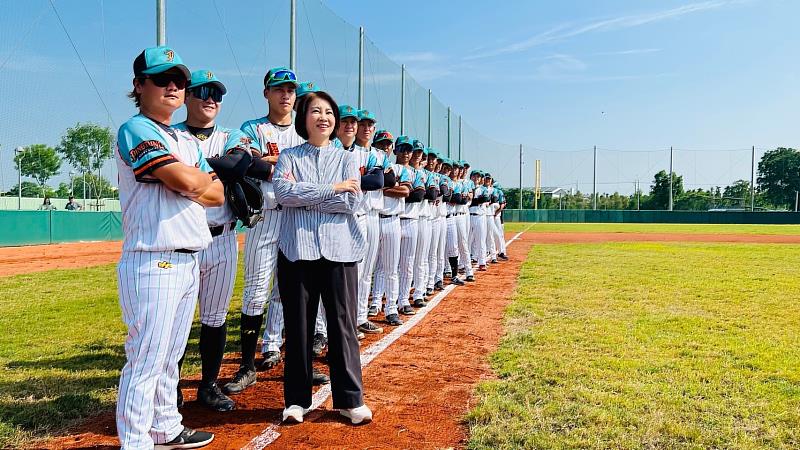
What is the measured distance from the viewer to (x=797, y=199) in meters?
64.0

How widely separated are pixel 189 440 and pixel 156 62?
1.82 meters

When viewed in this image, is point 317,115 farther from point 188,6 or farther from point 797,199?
point 797,199

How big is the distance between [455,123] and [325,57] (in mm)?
20045

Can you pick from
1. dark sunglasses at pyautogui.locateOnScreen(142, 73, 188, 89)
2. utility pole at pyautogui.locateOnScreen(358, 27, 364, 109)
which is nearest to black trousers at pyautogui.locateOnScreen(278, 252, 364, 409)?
dark sunglasses at pyautogui.locateOnScreen(142, 73, 188, 89)

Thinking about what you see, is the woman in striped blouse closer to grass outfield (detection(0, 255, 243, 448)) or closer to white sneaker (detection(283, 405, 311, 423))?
white sneaker (detection(283, 405, 311, 423))

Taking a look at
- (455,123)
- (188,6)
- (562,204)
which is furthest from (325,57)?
(562,204)

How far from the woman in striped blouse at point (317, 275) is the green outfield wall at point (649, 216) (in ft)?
149

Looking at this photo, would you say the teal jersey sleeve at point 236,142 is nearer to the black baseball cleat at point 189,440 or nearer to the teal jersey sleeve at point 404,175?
the black baseball cleat at point 189,440

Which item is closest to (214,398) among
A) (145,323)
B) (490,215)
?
(145,323)

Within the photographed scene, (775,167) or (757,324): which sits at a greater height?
(775,167)

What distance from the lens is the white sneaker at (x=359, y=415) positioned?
332 centimetres

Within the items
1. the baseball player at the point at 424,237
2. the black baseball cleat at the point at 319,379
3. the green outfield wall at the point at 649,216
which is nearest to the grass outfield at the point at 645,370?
the black baseball cleat at the point at 319,379

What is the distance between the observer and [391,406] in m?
3.66

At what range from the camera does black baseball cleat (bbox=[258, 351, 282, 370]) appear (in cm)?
457
